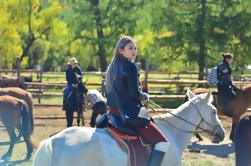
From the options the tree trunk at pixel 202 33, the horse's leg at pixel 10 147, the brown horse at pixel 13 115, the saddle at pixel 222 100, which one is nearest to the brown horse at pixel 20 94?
the brown horse at pixel 13 115

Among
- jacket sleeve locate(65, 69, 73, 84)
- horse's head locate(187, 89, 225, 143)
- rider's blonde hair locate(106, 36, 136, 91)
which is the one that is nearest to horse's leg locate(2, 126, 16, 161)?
jacket sleeve locate(65, 69, 73, 84)

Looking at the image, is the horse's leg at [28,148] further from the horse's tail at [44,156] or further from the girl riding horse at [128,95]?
the horse's tail at [44,156]

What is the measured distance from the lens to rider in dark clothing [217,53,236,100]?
12511 millimetres

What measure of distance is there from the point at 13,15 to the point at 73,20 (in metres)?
4.13

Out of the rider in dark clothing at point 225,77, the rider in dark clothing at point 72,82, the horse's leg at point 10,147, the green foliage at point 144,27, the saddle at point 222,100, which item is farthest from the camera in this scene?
the green foliage at point 144,27

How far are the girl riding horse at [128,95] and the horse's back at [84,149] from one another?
33 cm

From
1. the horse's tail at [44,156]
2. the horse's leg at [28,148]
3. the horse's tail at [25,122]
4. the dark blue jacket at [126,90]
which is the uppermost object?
the dark blue jacket at [126,90]

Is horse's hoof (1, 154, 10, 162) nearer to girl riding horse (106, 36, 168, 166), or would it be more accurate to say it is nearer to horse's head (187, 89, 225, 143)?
horse's head (187, 89, 225, 143)

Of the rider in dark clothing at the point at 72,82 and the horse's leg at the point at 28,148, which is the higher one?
the rider in dark clothing at the point at 72,82

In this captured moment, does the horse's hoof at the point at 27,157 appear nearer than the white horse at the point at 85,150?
No

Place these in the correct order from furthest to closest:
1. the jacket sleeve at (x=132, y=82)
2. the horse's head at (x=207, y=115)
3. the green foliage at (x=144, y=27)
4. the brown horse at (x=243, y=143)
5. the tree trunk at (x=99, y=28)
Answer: the tree trunk at (x=99, y=28)
the green foliage at (x=144, y=27)
the brown horse at (x=243, y=143)
the horse's head at (x=207, y=115)
the jacket sleeve at (x=132, y=82)

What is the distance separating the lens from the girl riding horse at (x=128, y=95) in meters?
5.49

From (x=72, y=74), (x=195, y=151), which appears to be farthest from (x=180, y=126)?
(x=72, y=74)

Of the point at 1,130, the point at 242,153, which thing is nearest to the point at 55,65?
the point at 1,130
